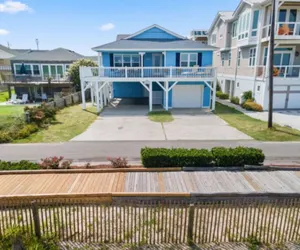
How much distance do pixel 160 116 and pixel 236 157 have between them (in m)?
10.7

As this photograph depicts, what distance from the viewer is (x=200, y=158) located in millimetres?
9156

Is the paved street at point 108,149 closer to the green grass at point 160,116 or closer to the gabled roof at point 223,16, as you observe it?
the green grass at point 160,116

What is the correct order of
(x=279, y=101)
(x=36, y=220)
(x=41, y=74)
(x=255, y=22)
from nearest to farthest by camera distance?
1. (x=36, y=220)
2. (x=279, y=101)
3. (x=255, y=22)
4. (x=41, y=74)

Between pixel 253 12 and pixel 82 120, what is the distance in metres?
18.7

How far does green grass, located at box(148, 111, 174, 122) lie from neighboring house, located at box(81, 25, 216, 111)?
1139 mm

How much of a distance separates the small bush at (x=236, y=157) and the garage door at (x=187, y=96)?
14.4 m

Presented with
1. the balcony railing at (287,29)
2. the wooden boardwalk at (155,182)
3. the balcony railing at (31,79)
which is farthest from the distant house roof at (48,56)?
the wooden boardwalk at (155,182)

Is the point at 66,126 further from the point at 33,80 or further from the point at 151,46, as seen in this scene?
the point at 33,80

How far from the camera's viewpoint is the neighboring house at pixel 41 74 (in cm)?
3059

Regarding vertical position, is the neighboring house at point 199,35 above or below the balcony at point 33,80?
above

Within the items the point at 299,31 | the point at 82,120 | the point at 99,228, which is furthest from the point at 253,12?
the point at 99,228

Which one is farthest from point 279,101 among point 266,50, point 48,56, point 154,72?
point 48,56

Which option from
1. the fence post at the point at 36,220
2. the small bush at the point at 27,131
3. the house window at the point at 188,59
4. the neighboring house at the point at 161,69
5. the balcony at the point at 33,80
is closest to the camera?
the fence post at the point at 36,220

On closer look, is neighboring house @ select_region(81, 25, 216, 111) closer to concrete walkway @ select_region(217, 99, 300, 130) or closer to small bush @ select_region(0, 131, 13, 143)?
concrete walkway @ select_region(217, 99, 300, 130)
